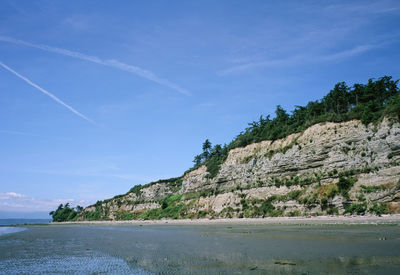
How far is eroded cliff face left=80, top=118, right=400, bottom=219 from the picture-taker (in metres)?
35.2

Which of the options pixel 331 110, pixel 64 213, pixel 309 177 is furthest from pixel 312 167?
pixel 64 213

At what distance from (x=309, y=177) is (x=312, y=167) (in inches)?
78.3

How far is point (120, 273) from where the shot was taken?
10.9 metres

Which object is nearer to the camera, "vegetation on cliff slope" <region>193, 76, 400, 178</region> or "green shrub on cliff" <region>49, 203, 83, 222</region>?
"vegetation on cliff slope" <region>193, 76, 400, 178</region>

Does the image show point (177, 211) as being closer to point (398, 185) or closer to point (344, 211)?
point (344, 211)

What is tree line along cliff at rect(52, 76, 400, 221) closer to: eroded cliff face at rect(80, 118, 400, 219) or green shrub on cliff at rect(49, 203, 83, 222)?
eroded cliff face at rect(80, 118, 400, 219)

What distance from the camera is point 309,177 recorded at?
45.2 metres

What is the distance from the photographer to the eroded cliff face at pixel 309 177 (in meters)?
35.2

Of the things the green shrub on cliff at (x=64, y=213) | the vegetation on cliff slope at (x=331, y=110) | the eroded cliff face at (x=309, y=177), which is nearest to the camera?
the eroded cliff face at (x=309, y=177)

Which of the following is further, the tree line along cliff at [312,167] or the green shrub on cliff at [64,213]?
the green shrub on cliff at [64,213]

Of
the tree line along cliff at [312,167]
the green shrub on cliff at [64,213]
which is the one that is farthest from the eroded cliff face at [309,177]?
the green shrub on cliff at [64,213]

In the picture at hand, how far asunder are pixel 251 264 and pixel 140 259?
565cm

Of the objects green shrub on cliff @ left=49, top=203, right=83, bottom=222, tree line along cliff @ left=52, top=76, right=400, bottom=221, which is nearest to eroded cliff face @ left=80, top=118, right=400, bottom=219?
tree line along cliff @ left=52, top=76, right=400, bottom=221

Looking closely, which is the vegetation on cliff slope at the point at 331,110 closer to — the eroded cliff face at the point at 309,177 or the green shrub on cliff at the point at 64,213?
the eroded cliff face at the point at 309,177
